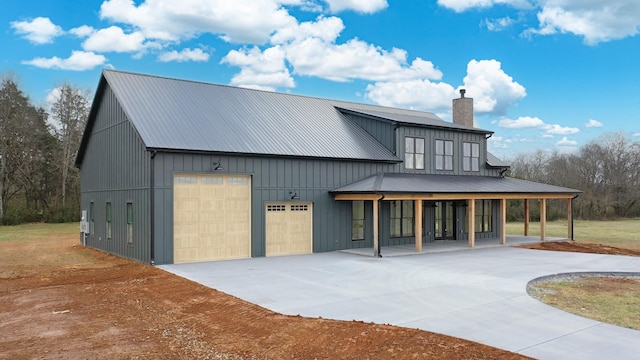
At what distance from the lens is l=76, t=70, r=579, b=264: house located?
15.2m

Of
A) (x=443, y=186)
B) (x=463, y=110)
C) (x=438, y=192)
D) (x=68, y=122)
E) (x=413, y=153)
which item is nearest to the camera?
(x=438, y=192)

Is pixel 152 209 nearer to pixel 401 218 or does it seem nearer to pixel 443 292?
pixel 443 292

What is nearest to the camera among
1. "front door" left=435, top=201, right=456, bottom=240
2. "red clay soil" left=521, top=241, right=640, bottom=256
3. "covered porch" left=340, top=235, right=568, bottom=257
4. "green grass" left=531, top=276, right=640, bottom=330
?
"green grass" left=531, top=276, right=640, bottom=330

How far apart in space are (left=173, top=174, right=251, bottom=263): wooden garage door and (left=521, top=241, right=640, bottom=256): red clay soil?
39.4ft

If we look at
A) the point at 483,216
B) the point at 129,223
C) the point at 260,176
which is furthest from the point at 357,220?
the point at 129,223

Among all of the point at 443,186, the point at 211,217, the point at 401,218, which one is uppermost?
the point at 443,186

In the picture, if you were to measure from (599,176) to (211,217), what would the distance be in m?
47.7

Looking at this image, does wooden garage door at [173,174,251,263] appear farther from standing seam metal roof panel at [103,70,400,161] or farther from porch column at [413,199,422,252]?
porch column at [413,199,422,252]

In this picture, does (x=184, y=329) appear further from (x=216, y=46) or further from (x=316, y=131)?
(x=216, y=46)

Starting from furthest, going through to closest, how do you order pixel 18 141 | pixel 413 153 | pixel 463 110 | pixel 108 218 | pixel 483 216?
pixel 18 141
pixel 463 110
pixel 483 216
pixel 413 153
pixel 108 218

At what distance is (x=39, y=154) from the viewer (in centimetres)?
3903

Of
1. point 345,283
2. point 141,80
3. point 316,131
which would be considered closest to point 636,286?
point 345,283

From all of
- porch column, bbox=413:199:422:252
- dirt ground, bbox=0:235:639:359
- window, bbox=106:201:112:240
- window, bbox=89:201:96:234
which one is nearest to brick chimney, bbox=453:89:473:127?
porch column, bbox=413:199:422:252

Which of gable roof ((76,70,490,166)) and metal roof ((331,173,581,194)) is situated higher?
gable roof ((76,70,490,166))
